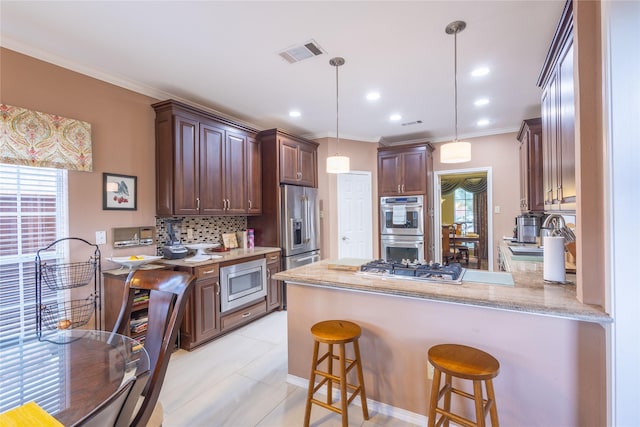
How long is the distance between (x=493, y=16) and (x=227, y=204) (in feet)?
10.1

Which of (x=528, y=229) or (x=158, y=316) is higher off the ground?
(x=528, y=229)

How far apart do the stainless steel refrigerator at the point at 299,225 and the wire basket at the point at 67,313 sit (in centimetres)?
211

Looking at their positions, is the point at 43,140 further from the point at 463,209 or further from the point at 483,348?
the point at 463,209

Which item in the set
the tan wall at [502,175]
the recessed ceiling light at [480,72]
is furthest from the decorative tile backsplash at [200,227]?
the tan wall at [502,175]

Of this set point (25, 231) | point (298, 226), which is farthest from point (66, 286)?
point (298, 226)

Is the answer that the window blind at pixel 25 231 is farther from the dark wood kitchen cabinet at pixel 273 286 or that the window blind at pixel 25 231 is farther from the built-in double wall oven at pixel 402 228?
the built-in double wall oven at pixel 402 228

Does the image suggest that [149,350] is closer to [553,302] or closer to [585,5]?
[553,302]

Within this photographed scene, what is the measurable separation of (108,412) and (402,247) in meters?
4.59

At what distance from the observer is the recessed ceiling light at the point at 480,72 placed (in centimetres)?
276

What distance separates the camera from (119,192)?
2.83 m

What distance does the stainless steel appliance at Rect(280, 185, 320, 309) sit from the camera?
13.2 feet

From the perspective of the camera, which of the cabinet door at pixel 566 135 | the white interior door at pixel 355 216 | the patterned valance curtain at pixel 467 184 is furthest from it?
the patterned valance curtain at pixel 467 184

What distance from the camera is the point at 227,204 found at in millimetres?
3617

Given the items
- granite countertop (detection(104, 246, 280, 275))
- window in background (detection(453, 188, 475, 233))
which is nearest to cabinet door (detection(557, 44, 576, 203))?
granite countertop (detection(104, 246, 280, 275))
